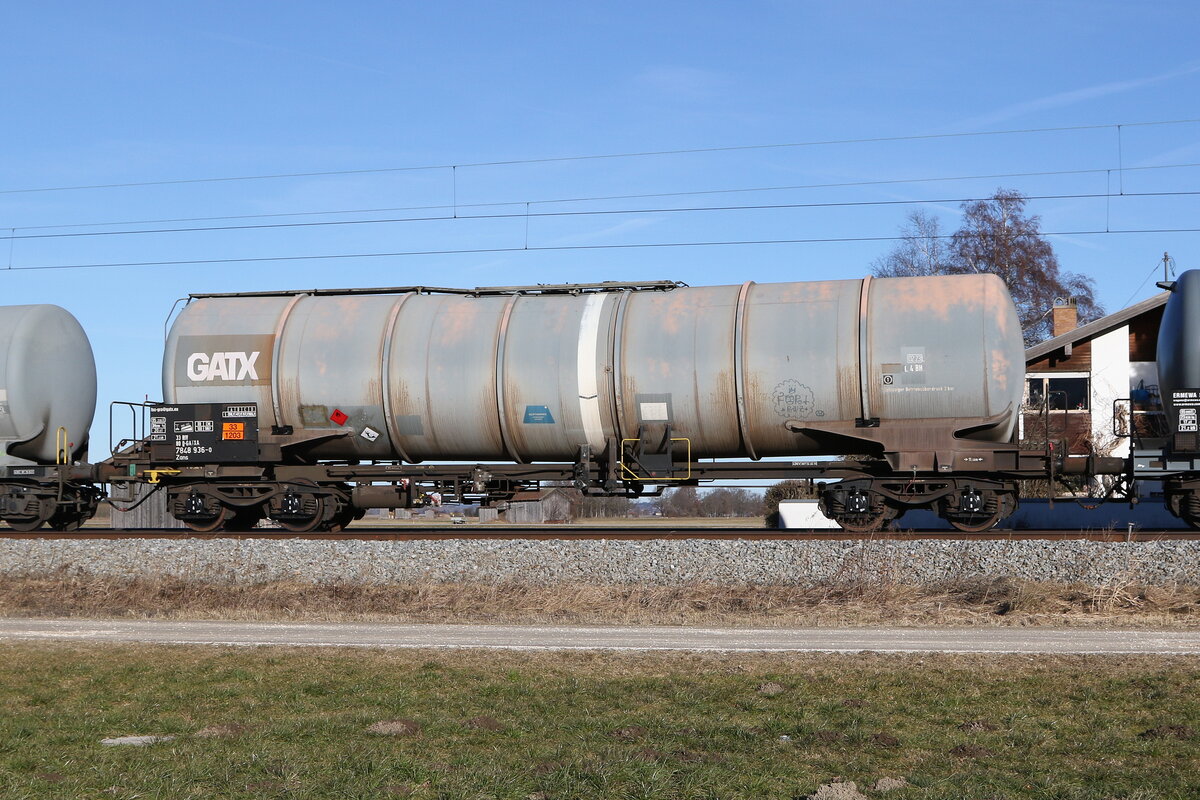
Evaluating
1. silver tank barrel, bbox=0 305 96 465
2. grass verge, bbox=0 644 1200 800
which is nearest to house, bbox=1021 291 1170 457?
grass verge, bbox=0 644 1200 800

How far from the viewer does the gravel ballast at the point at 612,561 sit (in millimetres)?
14500

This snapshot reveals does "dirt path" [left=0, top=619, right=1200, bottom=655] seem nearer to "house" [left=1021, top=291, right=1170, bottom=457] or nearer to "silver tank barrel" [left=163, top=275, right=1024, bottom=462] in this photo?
"silver tank barrel" [left=163, top=275, right=1024, bottom=462]

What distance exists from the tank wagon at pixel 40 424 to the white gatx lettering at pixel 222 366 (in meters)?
3.18

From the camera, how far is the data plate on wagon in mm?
18453

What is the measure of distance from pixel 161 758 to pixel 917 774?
4733 mm

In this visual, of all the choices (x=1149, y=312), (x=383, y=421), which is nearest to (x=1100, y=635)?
(x=383, y=421)

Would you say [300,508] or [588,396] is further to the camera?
[300,508]

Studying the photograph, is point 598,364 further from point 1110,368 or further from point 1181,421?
point 1110,368

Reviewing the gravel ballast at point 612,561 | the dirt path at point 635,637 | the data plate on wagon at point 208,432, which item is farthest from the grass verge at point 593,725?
the data plate on wagon at point 208,432

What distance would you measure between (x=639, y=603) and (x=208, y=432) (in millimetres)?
8699

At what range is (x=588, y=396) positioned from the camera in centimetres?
1748

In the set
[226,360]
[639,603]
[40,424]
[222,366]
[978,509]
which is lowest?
[639,603]

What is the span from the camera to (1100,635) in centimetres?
1180

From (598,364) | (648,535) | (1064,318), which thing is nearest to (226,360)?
(598,364)
